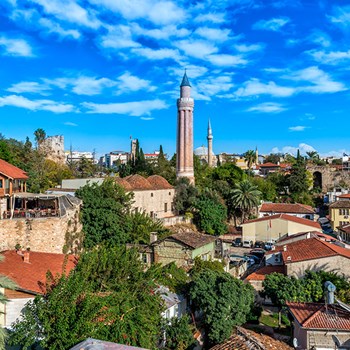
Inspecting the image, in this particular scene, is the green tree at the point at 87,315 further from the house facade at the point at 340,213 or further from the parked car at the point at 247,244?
the house facade at the point at 340,213

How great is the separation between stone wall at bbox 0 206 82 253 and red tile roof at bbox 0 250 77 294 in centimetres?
451

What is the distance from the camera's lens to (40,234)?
2297cm

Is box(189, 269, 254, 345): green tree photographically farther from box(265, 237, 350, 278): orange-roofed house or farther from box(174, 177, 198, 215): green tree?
box(174, 177, 198, 215): green tree

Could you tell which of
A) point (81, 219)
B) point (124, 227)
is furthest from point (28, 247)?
point (124, 227)

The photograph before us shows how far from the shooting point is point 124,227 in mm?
27828

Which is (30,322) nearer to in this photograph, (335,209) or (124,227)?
(124,227)

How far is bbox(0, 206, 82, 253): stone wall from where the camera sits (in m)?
22.1

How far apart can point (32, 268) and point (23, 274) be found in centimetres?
115

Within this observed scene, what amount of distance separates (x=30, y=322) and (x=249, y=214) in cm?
3875

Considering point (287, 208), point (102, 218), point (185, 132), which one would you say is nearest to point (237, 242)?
point (287, 208)

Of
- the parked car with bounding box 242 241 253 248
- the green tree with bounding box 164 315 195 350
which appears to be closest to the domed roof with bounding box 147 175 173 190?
the parked car with bounding box 242 241 253 248

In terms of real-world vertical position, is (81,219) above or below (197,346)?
above

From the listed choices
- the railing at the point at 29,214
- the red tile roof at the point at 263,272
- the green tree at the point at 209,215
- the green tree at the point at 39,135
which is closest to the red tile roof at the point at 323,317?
the red tile roof at the point at 263,272

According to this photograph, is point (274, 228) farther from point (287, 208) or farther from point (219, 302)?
point (219, 302)
